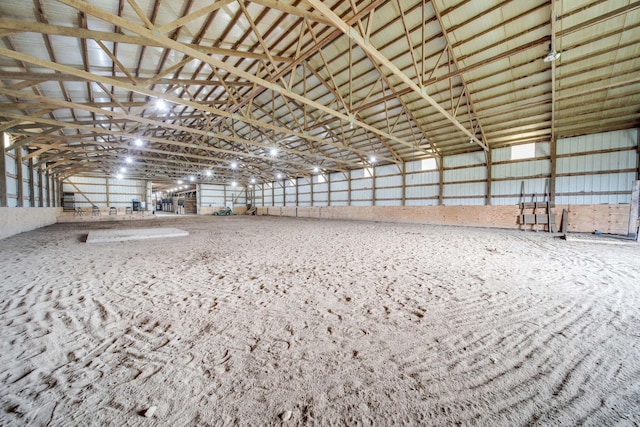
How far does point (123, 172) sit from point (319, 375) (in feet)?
108

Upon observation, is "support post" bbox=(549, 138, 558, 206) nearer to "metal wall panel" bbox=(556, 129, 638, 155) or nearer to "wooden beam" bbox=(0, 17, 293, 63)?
"metal wall panel" bbox=(556, 129, 638, 155)

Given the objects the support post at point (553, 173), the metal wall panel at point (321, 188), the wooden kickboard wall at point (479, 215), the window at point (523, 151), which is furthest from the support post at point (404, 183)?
Answer: the metal wall panel at point (321, 188)

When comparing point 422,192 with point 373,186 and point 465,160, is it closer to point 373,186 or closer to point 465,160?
point 465,160

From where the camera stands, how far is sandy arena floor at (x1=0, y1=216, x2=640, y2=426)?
5.05ft

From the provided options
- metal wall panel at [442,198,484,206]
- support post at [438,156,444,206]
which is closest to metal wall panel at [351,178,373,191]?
support post at [438,156,444,206]

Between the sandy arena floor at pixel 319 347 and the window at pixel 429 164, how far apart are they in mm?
13904

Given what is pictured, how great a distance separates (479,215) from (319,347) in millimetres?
15460

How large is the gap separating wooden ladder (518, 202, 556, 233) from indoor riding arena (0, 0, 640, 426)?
4.3 inches

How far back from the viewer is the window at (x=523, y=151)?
13297 millimetres

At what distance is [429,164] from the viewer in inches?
687

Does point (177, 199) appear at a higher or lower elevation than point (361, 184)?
lower

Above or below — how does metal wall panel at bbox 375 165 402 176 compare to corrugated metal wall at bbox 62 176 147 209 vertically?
above

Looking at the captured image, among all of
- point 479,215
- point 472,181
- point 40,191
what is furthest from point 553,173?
point 40,191

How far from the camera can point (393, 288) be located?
3.71 metres
